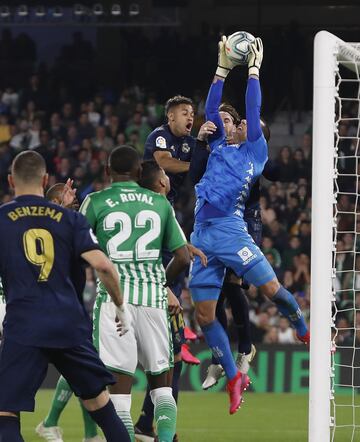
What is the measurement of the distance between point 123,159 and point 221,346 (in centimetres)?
232

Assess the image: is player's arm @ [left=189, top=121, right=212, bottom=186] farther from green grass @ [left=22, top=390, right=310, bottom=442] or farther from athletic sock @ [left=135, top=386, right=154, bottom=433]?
green grass @ [left=22, top=390, right=310, bottom=442]

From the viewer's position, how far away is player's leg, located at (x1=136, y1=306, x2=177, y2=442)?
8492 mm

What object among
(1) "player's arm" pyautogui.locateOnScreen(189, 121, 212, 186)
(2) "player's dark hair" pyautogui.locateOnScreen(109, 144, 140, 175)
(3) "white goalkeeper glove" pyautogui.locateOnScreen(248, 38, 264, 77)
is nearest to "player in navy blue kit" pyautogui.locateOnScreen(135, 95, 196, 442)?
(1) "player's arm" pyautogui.locateOnScreen(189, 121, 212, 186)

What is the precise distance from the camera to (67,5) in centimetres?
2411

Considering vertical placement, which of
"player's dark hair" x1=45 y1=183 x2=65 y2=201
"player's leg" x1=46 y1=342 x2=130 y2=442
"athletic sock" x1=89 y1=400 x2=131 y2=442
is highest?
"player's dark hair" x1=45 y1=183 x2=65 y2=201

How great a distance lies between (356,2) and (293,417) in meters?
12.8

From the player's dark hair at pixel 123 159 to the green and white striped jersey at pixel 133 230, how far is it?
4.5 inches

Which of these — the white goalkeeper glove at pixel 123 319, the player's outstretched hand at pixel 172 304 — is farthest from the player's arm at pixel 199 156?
the white goalkeeper glove at pixel 123 319

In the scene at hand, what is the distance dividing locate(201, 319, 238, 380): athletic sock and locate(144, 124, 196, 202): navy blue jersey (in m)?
1.18

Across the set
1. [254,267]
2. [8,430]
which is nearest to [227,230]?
[254,267]

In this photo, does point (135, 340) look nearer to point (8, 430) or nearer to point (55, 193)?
point (8, 430)

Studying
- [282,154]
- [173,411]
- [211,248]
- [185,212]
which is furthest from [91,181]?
[173,411]

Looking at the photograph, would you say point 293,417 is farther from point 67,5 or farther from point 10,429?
point 67,5

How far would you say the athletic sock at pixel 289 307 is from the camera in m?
9.91
